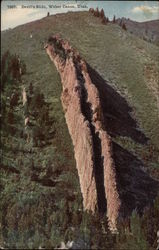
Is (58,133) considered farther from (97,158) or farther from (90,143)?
(97,158)

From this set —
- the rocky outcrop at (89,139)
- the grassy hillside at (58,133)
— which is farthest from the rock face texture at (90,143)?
the grassy hillside at (58,133)

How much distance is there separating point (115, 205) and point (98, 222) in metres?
2.78

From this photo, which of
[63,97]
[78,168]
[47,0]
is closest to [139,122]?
[63,97]

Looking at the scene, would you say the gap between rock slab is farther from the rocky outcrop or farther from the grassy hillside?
the grassy hillside

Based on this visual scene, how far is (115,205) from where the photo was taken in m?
36.5

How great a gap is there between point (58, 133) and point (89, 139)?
5308 mm

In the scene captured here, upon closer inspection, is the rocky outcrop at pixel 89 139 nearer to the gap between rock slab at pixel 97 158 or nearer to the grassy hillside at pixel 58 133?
the gap between rock slab at pixel 97 158

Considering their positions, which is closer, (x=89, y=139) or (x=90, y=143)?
(x=90, y=143)

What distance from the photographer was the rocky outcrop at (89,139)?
37.5m

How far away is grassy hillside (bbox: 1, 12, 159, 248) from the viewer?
33.0 m

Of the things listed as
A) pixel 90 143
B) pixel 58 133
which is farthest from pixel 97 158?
pixel 58 133

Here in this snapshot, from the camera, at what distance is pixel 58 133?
150 ft

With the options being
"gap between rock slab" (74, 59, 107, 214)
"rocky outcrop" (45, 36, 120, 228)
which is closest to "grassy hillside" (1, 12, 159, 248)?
"rocky outcrop" (45, 36, 120, 228)

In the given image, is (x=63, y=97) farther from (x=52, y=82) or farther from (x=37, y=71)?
(x=37, y=71)
